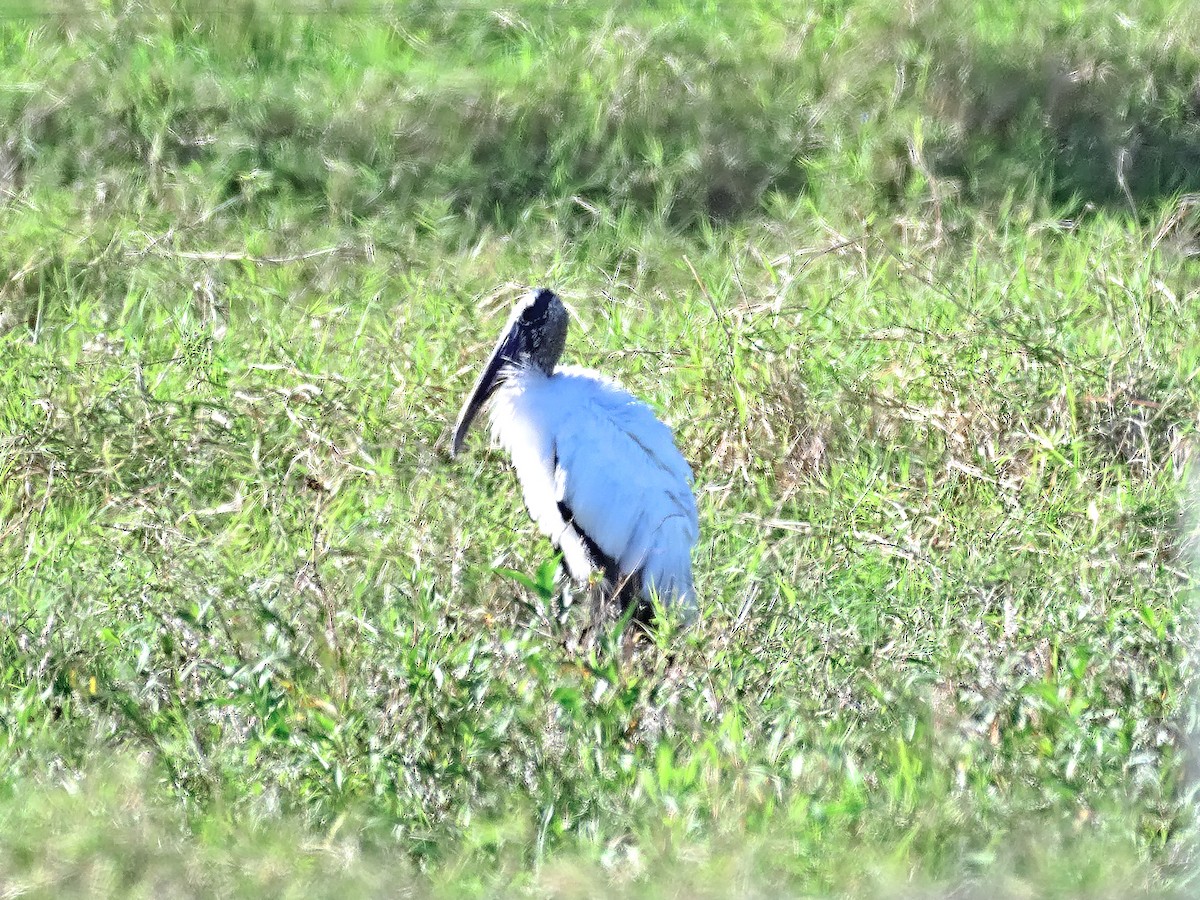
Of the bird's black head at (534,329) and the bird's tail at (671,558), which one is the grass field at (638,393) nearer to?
the bird's tail at (671,558)

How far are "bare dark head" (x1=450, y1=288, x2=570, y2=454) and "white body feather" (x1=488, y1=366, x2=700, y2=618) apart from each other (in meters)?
0.09

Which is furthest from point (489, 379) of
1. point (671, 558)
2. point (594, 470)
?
point (671, 558)

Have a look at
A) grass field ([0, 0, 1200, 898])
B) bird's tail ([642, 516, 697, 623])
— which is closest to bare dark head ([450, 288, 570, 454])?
grass field ([0, 0, 1200, 898])

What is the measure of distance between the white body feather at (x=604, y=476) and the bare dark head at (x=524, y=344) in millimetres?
88

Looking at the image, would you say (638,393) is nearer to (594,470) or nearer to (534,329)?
(534,329)

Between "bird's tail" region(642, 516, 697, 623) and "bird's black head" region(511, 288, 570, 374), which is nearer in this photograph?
"bird's tail" region(642, 516, 697, 623)

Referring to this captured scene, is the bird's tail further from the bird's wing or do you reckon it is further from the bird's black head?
the bird's black head

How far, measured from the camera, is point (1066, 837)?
2.69m

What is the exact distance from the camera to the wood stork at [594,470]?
3.80m

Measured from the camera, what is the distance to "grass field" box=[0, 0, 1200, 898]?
280 cm

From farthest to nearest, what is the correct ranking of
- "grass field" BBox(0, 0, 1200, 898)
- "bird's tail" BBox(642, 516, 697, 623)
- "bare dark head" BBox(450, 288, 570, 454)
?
"bare dark head" BBox(450, 288, 570, 454), "bird's tail" BBox(642, 516, 697, 623), "grass field" BBox(0, 0, 1200, 898)

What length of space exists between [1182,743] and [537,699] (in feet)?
3.45

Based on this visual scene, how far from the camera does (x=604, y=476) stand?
3.88 metres

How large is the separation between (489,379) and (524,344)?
0.38ft
